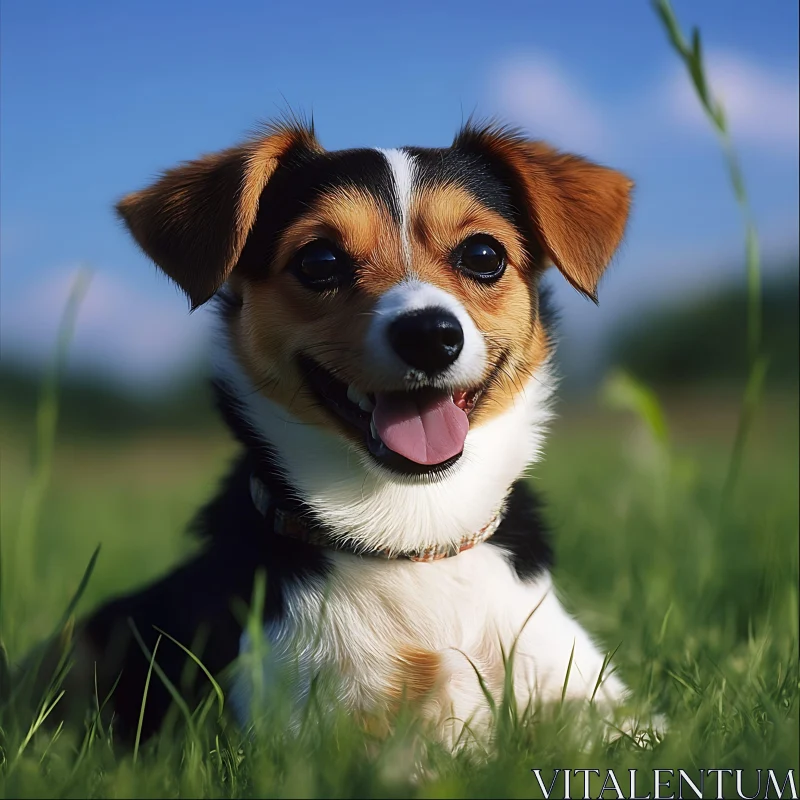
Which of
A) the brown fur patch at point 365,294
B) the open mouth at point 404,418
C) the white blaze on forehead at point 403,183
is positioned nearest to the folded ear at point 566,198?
the brown fur patch at point 365,294

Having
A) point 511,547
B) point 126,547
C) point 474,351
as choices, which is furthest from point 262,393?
point 126,547

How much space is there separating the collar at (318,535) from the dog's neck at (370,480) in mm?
17

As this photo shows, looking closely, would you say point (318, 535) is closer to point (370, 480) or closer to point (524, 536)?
point (370, 480)

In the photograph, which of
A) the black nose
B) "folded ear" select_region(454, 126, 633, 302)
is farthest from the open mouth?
"folded ear" select_region(454, 126, 633, 302)

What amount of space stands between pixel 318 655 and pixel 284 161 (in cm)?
181

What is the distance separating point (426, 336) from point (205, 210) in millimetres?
1054

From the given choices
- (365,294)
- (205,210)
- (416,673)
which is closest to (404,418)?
(365,294)

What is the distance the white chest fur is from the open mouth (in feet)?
1.13

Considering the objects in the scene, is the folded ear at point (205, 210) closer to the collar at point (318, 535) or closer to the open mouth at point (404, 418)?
the open mouth at point (404, 418)

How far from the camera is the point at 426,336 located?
2.79m

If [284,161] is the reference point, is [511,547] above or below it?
below

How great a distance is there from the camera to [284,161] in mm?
3535

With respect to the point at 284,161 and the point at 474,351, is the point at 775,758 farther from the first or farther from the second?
the point at 284,161

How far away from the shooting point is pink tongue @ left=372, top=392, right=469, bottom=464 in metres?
2.99
